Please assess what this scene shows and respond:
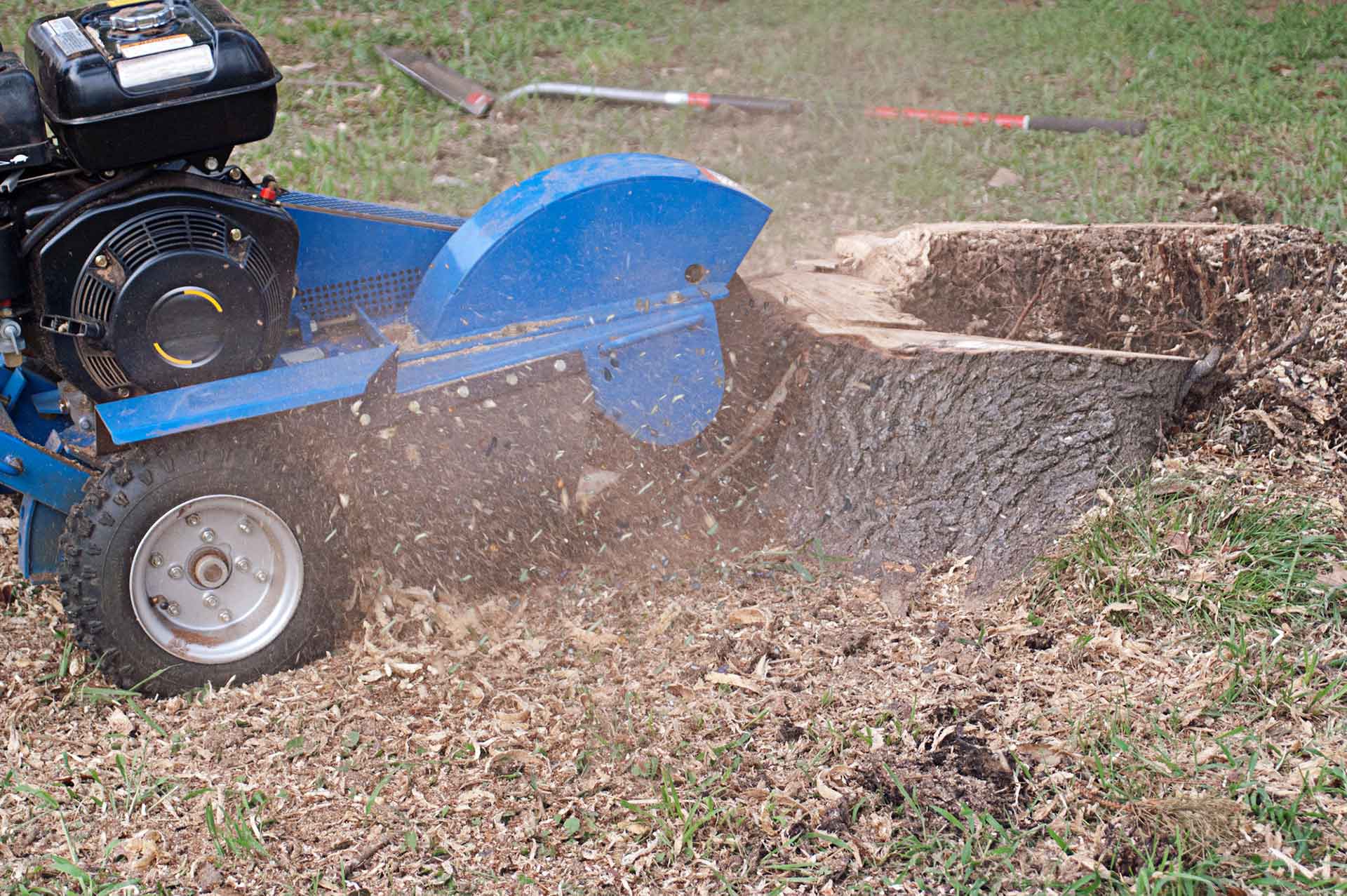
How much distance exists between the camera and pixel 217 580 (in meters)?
2.99

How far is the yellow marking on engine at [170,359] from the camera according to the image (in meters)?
2.89

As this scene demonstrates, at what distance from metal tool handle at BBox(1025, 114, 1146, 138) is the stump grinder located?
123 inches

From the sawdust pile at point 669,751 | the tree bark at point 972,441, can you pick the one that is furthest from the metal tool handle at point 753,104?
the sawdust pile at point 669,751

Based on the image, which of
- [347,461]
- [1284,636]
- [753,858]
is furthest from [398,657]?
[1284,636]

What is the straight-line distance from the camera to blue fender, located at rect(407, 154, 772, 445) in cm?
321

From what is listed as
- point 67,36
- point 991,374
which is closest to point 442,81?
point 67,36

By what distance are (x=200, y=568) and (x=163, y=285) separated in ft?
2.36

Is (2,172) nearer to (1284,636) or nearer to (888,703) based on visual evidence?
(888,703)

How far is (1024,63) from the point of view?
6953 mm

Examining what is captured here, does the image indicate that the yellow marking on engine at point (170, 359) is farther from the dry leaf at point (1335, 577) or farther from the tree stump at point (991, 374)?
the dry leaf at point (1335, 577)

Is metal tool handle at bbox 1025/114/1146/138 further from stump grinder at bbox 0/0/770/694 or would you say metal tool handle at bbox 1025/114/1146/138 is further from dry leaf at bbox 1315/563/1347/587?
dry leaf at bbox 1315/563/1347/587

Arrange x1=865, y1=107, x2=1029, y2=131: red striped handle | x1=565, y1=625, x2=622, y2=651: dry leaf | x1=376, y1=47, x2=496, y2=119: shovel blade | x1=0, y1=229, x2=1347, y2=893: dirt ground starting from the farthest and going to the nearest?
x1=376, y1=47, x2=496, y2=119: shovel blade < x1=865, y1=107, x2=1029, y2=131: red striped handle < x1=565, y1=625, x2=622, y2=651: dry leaf < x1=0, y1=229, x2=1347, y2=893: dirt ground

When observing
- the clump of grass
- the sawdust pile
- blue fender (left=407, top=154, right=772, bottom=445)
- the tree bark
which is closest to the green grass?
blue fender (left=407, top=154, right=772, bottom=445)

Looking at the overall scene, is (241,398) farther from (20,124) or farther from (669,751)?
(669,751)
